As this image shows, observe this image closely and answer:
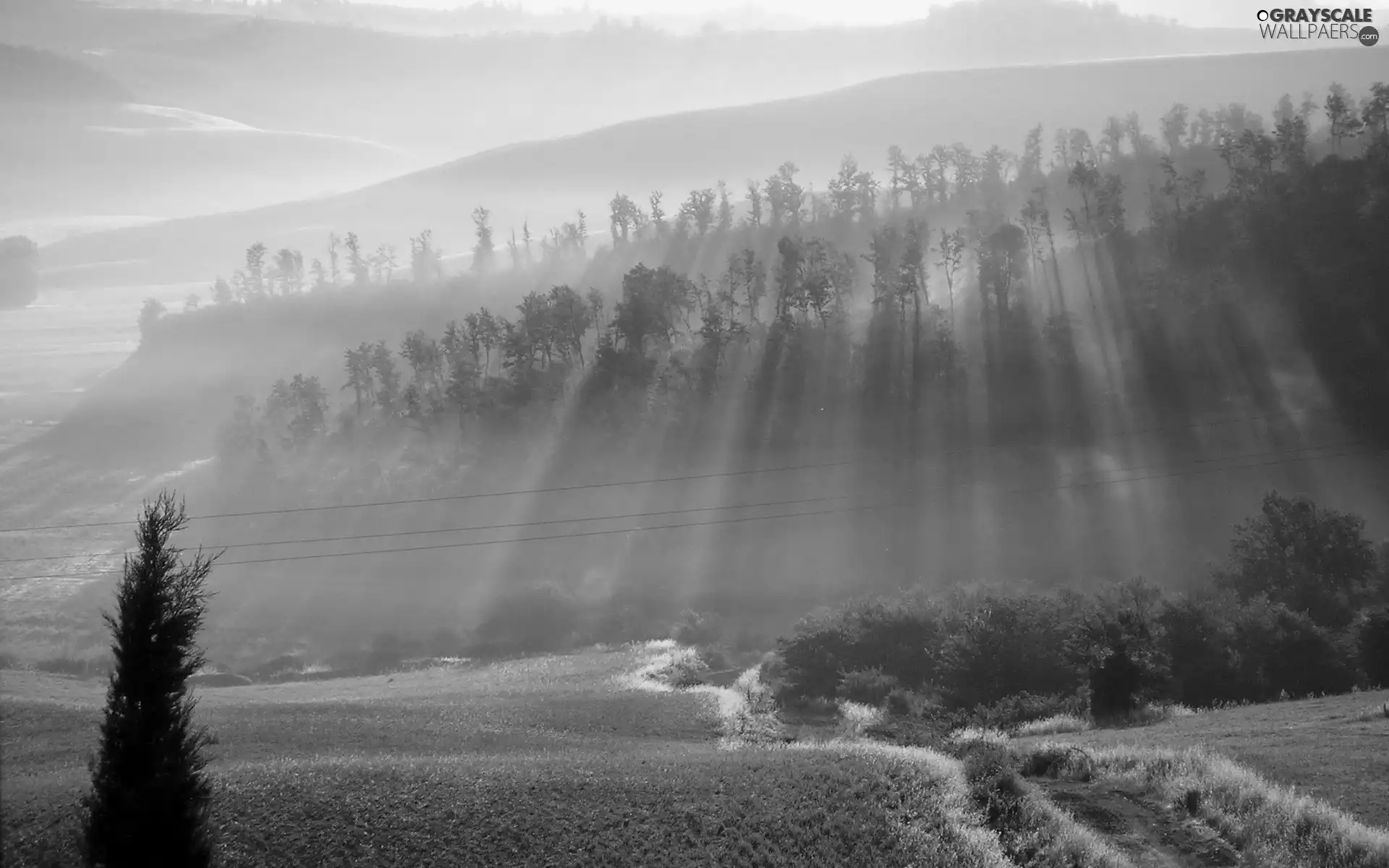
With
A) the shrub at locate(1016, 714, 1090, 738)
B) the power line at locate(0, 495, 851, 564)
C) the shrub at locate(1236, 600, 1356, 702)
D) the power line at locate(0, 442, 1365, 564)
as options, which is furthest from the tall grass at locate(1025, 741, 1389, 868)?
the power line at locate(0, 442, 1365, 564)

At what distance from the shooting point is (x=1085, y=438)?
113 metres

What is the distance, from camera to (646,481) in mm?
120250

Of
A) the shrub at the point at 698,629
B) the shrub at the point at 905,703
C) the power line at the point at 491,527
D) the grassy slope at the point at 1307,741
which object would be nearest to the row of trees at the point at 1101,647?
the shrub at the point at 905,703

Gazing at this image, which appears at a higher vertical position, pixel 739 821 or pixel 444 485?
pixel 444 485

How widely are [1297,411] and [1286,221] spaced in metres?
36.4

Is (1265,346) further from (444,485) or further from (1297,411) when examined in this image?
(444,485)

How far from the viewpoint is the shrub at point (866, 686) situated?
63.0 meters

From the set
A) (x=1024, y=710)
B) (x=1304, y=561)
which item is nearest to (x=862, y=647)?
(x=1024, y=710)

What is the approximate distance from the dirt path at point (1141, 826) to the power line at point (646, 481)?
3067 inches

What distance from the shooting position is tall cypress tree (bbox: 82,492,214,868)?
2409cm

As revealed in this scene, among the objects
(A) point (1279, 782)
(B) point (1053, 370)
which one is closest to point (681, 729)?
(A) point (1279, 782)

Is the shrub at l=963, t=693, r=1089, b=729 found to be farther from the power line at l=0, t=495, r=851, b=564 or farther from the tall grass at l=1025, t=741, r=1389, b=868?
the power line at l=0, t=495, r=851, b=564

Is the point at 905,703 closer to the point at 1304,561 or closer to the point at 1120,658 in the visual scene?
the point at 1120,658

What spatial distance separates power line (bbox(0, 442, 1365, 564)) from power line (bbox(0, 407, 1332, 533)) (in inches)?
175
